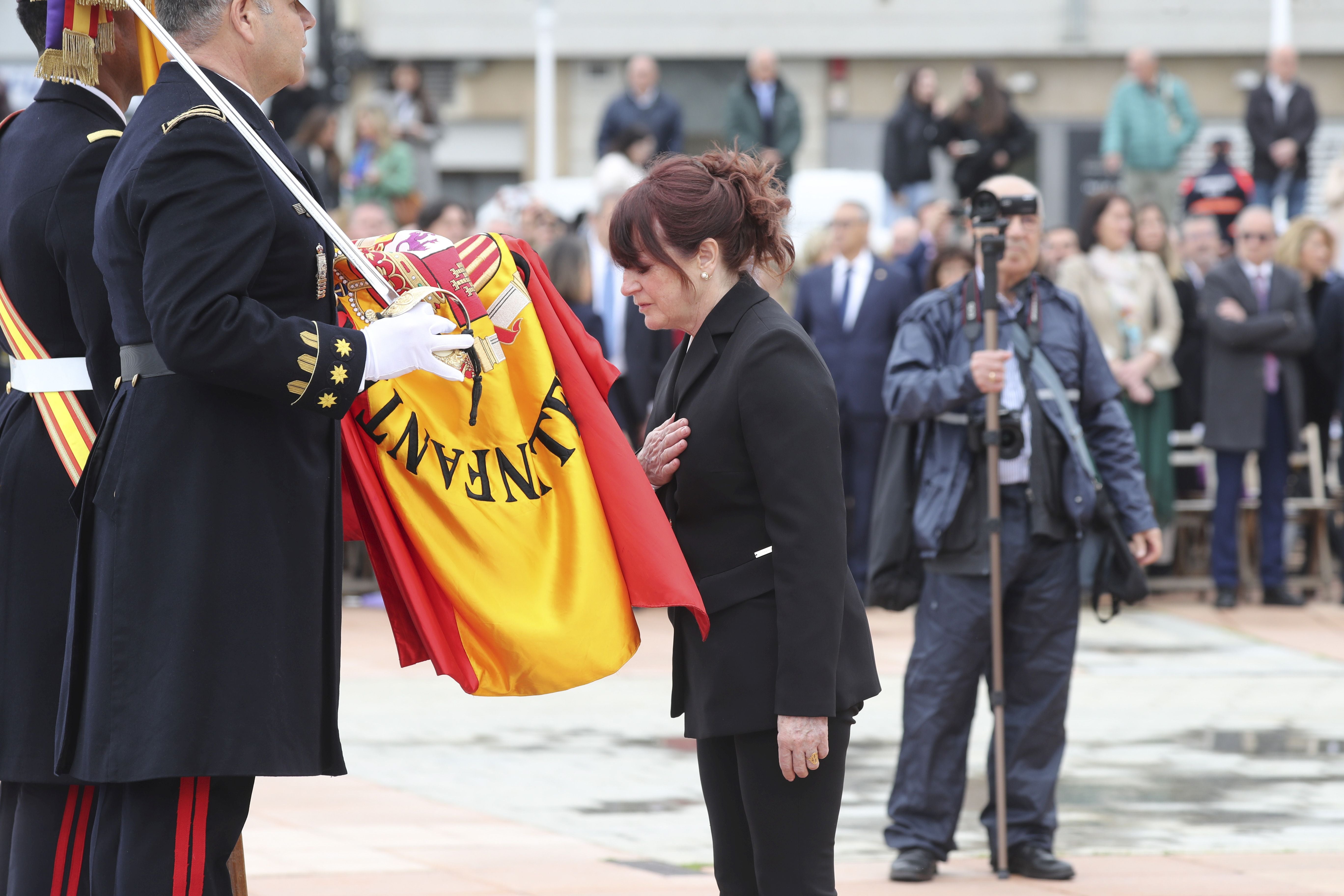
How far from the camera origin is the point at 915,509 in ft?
19.3

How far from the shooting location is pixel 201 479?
10.7ft

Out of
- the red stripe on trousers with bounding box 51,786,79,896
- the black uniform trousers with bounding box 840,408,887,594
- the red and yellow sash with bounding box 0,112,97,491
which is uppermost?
the red and yellow sash with bounding box 0,112,97,491

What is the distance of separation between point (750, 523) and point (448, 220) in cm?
759

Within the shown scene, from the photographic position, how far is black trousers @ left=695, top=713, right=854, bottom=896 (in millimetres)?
3562

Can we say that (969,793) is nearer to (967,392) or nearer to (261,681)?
(967,392)

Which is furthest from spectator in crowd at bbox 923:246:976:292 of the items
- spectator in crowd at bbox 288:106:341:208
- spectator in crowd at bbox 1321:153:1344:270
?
spectator in crowd at bbox 1321:153:1344:270

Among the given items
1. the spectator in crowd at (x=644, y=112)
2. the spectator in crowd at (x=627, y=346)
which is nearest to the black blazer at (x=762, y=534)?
the spectator in crowd at (x=627, y=346)

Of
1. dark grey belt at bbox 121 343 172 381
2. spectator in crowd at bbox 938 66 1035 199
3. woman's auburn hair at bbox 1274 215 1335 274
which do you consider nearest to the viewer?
dark grey belt at bbox 121 343 172 381

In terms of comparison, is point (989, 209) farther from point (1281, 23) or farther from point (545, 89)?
point (1281, 23)

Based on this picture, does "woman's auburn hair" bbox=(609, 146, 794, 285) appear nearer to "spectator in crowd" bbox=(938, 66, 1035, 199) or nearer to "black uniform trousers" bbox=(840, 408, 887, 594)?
"black uniform trousers" bbox=(840, 408, 887, 594)

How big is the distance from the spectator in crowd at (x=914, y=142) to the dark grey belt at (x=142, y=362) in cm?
1298

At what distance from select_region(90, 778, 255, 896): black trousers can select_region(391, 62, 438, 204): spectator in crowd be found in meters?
11.1

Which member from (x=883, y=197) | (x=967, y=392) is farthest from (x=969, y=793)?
(x=883, y=197)

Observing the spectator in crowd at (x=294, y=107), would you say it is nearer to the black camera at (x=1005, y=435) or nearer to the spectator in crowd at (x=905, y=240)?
the spectator in crowd at (x=905, y=240)
